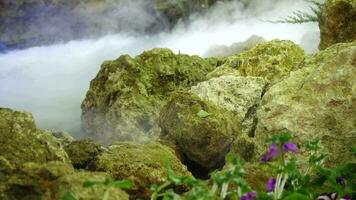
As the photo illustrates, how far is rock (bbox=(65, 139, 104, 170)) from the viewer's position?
11.4ft

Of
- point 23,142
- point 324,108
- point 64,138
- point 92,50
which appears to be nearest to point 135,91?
point 64,138

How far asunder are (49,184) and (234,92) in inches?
133

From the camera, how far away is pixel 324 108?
3.39m

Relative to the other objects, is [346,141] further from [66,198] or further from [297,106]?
[66,198]

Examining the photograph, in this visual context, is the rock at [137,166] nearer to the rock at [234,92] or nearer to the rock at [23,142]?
the rock at [23,142]

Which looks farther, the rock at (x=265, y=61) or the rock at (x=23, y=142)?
the rock at (x=265, y=61)

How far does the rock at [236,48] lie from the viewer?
11218mm

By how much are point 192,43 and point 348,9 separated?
40.0 feet

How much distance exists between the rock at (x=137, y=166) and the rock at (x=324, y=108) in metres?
0.65

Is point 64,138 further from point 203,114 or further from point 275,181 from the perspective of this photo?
point 275,181

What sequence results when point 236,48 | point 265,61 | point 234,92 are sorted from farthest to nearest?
point 236,48, point 265,61, point 234,92

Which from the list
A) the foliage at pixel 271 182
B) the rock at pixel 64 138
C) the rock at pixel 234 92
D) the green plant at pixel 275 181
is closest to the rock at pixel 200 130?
the rock at pixel 234 92

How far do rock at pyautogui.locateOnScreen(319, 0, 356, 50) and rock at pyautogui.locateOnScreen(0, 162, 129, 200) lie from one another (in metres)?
3.26

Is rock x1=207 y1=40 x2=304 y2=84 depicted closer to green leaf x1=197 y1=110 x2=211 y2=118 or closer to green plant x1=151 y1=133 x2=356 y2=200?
green leaf x1=197 y1=110 x2=211 y2=118
